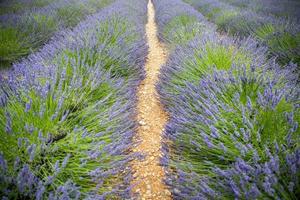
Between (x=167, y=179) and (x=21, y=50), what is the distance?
11.0ft

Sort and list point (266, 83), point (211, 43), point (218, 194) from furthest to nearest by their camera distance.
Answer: point (211, 43) → point (266, 83) → point (218, 194)

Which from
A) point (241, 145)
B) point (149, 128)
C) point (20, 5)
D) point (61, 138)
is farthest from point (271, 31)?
point (20, 5)

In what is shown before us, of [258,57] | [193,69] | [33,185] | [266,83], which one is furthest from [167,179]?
[258,57]

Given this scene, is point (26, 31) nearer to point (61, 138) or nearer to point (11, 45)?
point (11, 45)

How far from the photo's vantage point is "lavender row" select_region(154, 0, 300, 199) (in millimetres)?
1145

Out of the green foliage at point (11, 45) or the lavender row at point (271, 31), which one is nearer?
the lavender row at point (271, 31)

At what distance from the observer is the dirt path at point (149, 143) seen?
1.68m

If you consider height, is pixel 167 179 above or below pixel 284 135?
below

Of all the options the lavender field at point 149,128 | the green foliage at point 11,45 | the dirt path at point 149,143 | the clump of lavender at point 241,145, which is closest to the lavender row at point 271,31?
the lavender field at point 149,128

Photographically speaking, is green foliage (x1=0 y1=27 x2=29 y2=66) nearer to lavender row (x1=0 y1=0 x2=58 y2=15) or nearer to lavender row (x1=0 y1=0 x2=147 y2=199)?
lavender row (x1=0 y1=0 x2=147 y2=199)

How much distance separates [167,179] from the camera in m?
1.63

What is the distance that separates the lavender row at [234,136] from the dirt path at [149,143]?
0.42 ft

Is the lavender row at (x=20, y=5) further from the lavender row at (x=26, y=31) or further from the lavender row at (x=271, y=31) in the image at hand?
the lavender row at (x=271, y=31)

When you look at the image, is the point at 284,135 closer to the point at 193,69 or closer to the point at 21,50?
the point at 193,69
